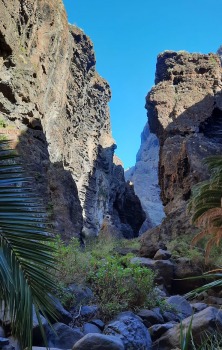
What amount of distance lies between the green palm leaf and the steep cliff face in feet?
2.95

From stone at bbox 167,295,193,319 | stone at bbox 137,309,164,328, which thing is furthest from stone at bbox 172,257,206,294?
stone at bbox 137,309,164,328

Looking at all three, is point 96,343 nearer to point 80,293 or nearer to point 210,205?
point 80,293

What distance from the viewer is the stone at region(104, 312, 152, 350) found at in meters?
4.95

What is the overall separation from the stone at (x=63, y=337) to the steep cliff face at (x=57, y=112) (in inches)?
92.7

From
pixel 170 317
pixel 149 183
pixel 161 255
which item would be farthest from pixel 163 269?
pixel 149 183

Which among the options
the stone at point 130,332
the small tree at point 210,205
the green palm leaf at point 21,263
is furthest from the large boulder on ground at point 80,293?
the green palm leaf at point 21,263

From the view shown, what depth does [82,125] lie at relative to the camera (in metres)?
33.2

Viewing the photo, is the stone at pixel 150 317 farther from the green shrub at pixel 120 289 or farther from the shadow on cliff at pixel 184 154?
the shadow on cliff at pixel 184 154

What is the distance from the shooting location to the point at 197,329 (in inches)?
192

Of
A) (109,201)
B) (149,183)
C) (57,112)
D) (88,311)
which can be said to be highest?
(149,183)

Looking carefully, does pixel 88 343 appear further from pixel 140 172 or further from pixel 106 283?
pixel 140 172

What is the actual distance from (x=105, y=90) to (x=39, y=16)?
20.0 m

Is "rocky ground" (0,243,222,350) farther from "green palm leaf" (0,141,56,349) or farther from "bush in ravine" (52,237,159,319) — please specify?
"green palm leaf" (0,141,56,349)

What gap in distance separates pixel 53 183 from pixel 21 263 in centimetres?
1240
